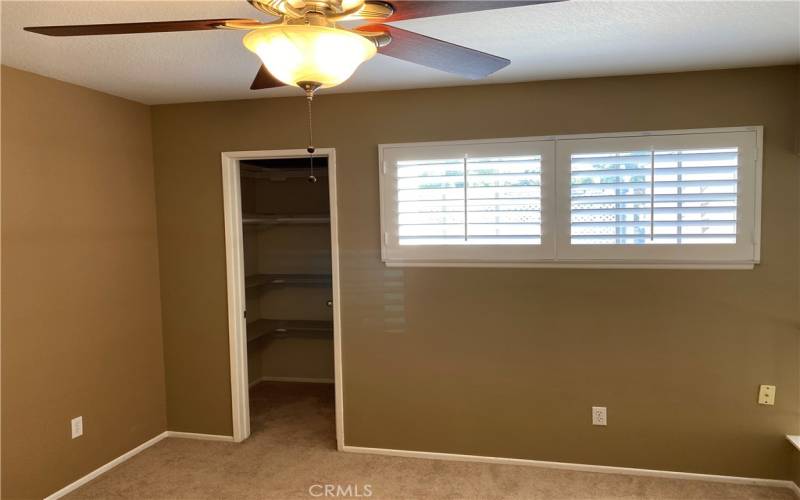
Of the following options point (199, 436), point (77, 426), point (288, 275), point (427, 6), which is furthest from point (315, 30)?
point (288, 275)

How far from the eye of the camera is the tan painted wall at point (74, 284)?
8.85 ft

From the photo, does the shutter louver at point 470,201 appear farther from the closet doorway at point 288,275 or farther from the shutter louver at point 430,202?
the closet doorway at point 288,275

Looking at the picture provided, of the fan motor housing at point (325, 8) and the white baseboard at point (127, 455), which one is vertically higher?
the fan motor housing at point (325, 8)

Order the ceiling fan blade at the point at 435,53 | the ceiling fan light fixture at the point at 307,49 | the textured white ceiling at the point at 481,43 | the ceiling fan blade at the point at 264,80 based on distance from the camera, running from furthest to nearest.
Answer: the textured white ceiling at the point at 481,43 < the ceiling fan blade at the point at 264,80 < the ceiling fan blade at the point at 435,53 < the ceiling fan light fixture at the point at 307,49

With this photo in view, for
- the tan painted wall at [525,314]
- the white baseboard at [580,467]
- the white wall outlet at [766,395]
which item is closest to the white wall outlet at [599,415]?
the tan painted wall at [525,314]

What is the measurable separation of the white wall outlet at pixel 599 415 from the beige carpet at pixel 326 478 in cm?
31

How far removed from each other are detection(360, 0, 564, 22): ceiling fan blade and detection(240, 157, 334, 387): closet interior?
3468 millimetres

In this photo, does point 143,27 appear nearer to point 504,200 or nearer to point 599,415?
point 504,200

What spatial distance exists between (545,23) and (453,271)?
5.17 feet

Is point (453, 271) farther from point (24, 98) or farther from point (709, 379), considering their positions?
point (24, 98)

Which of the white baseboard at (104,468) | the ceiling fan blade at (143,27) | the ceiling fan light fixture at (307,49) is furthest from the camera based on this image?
the white baseboard at (104,468)

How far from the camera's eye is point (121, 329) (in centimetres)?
340

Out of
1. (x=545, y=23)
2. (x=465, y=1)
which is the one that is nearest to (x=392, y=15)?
(x=465, y=1)

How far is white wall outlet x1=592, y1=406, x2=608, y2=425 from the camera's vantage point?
3131 mm
